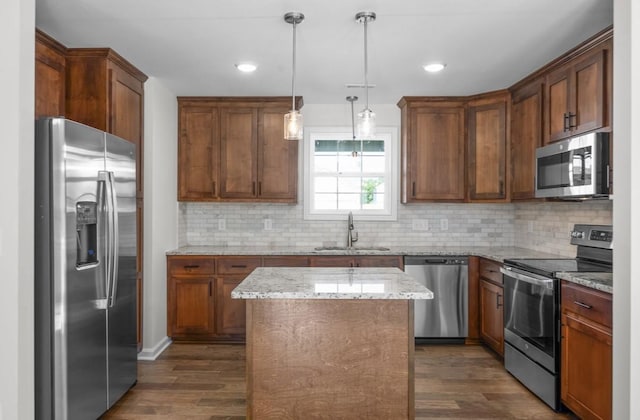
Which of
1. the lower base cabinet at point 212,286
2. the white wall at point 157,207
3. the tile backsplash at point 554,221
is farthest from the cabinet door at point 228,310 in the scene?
the tile backsplash at point 554,221

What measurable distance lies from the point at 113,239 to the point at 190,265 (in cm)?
147

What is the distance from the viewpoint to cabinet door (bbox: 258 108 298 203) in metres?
4.55

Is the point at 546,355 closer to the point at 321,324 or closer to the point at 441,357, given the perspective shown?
the point at 441,357

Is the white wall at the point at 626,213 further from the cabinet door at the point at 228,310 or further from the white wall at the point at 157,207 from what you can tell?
the white wall at the point at 157,207

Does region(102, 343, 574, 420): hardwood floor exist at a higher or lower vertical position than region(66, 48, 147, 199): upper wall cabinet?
lower

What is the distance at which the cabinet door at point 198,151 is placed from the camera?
4551mm

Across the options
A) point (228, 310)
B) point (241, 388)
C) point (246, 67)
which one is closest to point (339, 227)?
point (228, 310)

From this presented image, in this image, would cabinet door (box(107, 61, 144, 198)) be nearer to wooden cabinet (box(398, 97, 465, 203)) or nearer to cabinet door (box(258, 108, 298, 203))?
cabinet door (box(258, 108, 298, 203))

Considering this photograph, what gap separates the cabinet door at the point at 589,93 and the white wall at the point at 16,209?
10.7ft

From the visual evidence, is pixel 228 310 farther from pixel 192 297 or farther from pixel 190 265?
pixel 190 265

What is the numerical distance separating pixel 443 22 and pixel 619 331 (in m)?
2.02

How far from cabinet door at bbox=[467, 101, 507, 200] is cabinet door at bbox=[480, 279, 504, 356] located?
36.4 inches

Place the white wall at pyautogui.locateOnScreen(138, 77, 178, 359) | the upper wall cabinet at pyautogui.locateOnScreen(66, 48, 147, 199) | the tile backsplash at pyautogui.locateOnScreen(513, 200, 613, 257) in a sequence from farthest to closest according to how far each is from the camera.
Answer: the white wall at pyautogui.locateOnScreen(138, 77, 178, 359), the tile backsplash at pyautogui.locateOnScreen(513, 200, 613, 257), the upper wall cabinet at pyautogui.locateOnScreen(66, 48, 147, 199)

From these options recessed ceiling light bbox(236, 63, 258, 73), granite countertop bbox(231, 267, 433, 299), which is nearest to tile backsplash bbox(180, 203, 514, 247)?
recessed ceiling light bbox(236, 63, 258, 73)
